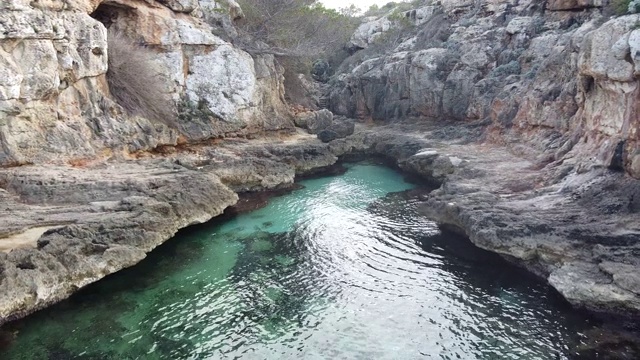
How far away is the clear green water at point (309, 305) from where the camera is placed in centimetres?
992

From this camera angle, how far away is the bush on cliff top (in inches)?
803

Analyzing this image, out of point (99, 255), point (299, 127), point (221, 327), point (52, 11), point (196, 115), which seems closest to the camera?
point (221, 327)

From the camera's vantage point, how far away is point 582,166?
14594 mm

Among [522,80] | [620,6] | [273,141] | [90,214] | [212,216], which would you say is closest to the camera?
[90,214]

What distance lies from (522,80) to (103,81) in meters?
19.0

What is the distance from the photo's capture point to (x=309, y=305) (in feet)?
38.4

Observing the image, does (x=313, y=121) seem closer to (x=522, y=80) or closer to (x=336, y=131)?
(x=336, y=131)

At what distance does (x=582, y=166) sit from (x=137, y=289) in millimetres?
13133

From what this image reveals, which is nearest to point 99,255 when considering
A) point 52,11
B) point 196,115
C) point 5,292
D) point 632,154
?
point 5,292

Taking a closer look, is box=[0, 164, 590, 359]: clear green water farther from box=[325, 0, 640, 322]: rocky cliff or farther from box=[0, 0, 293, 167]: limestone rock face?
box=[0, 0, 293, 167]: limestone rock face

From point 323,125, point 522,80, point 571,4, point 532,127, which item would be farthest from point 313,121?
point 571,4

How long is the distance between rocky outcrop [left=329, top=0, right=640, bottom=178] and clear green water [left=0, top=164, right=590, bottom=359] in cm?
505

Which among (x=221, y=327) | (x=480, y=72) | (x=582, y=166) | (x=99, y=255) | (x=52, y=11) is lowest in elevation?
(x=221, y=327)

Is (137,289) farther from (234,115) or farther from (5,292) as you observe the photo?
(234,115)
